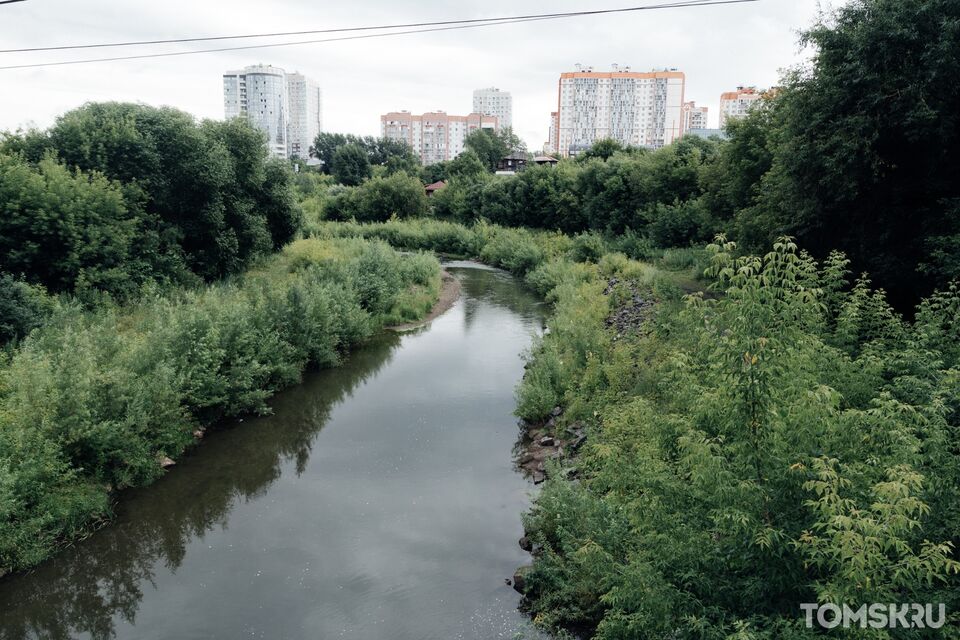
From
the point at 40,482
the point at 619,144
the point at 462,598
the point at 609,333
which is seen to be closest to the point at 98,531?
the point at 40,482

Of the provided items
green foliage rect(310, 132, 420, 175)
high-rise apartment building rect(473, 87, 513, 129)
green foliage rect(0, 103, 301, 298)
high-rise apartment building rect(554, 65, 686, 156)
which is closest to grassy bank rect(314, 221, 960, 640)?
green foliage rect(0, 103, 301, 298)

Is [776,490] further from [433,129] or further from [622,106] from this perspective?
[433,129]

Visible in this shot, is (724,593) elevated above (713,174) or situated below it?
below

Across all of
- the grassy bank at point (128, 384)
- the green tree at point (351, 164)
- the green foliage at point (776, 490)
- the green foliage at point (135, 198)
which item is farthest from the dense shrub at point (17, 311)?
the green tree at point (351, 164)

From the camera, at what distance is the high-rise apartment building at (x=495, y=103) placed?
467 ft

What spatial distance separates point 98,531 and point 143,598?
197 centimetres

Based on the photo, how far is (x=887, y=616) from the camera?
413 centimetres

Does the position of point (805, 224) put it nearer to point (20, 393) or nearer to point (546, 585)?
point (546, 585)

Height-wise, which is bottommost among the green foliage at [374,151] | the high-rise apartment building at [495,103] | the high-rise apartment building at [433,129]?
the green foliage at [374,151]

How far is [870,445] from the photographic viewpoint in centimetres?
500

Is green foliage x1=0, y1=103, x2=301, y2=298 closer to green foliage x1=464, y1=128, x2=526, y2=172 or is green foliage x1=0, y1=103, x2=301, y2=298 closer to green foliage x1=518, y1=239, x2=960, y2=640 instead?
green foliage x1=518, y1=239, x2=960, y2=640

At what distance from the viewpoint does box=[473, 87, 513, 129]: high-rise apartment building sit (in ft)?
467

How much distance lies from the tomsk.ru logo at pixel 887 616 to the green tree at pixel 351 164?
71.2 m

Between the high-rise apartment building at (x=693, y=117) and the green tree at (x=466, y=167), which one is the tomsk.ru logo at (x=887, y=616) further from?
the high-rise apartment building at (x=693, y=117)
